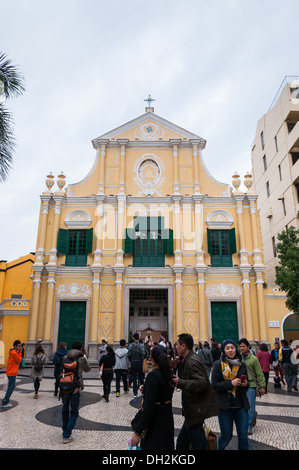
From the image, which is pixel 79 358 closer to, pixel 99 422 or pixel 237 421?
pixel 99 422

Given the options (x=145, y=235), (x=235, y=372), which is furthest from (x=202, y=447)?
(x=145, y=235)

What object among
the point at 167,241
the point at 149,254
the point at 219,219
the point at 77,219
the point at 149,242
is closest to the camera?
the point at 167,241

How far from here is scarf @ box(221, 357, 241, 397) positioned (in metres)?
4.55

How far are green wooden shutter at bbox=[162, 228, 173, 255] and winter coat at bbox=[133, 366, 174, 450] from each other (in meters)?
16.8

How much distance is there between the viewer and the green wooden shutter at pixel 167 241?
800 inches

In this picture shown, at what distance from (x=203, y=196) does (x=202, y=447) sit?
60.6ft

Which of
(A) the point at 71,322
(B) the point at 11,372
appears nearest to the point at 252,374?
(B) the point at 11,372

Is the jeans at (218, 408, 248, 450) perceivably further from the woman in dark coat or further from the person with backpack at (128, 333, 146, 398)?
A: the person with backpack at (128, 333, 146, 398)

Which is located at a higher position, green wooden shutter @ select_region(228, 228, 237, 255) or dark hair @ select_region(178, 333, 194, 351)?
green wooden shutter @ select_region(228, 228, 237, 255)

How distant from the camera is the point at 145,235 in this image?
20844mm

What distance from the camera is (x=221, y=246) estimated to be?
20891 mm

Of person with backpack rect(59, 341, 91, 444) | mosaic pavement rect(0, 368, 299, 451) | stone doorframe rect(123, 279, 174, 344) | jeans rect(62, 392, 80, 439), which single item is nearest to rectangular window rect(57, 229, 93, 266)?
stone doorframe rect(123, 279, 174, 344)

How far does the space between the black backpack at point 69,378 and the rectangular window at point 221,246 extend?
1528cm

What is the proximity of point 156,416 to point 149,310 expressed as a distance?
19.1 metres
